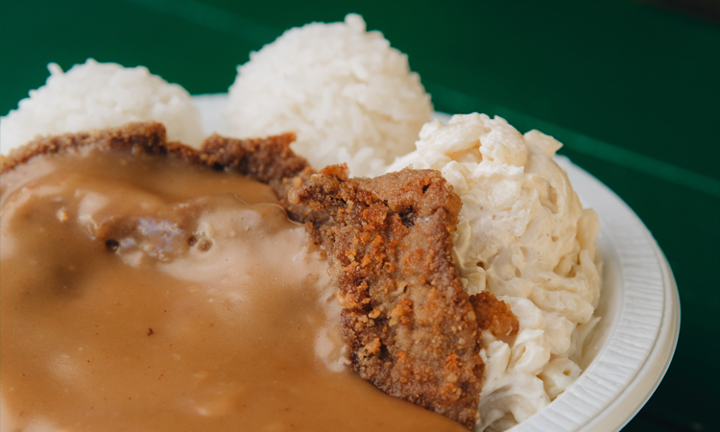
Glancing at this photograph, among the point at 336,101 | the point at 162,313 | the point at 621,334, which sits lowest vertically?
the point at 162,313

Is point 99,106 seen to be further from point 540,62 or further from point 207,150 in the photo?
point 540,62

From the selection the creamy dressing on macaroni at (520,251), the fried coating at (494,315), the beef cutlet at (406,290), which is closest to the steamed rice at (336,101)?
the creamy dressing on macaroni at (520,251)

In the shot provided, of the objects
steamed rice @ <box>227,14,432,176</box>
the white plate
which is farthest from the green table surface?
steamed rice @ <box>227,14,432,176</box>

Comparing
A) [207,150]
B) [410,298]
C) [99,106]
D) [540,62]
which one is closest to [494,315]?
[410,298]

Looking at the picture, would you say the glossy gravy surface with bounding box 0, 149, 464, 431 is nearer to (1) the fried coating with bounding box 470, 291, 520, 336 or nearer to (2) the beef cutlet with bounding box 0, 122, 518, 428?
(2) the beef cutlet with bounding box 0, 122, 518, 428

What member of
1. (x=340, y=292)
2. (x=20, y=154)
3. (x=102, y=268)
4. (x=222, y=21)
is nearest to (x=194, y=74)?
(x=222, y=21)

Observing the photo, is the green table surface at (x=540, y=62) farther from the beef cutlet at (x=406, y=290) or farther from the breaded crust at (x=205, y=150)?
the breaded crust at (x=205, y=150)
